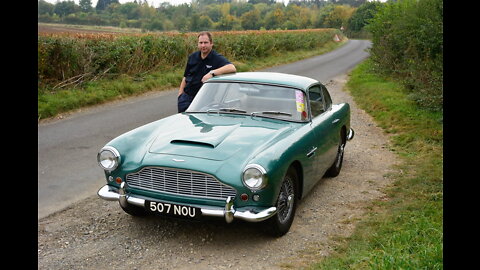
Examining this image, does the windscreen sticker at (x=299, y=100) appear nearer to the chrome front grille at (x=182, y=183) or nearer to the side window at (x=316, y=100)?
the side window at (x=316, y=100)

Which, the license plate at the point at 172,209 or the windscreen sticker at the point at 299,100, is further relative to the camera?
the windscreen sticker at the point at 299,100

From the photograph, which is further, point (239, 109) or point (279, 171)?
point (239, 109)

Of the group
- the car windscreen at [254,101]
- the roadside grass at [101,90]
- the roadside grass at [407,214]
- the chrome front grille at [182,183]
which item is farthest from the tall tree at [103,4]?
the chrome front grille at [182,183]

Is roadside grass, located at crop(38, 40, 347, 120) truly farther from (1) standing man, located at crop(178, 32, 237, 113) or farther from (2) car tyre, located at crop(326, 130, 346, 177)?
(2) car tyre, located at crop(326, 130, 346, 177)

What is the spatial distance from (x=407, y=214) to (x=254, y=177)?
1.98 meters

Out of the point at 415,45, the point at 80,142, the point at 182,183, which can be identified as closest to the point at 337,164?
the point at 182,183

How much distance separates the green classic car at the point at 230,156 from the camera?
428 cm

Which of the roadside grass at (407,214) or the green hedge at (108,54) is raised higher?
the green hedge at (108,54)

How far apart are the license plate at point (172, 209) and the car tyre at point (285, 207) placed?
767mm

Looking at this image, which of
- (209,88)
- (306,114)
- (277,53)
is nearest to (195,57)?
(209,88)

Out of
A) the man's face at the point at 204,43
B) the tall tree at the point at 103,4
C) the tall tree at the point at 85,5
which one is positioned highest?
the tall tree at the point at 103,4
